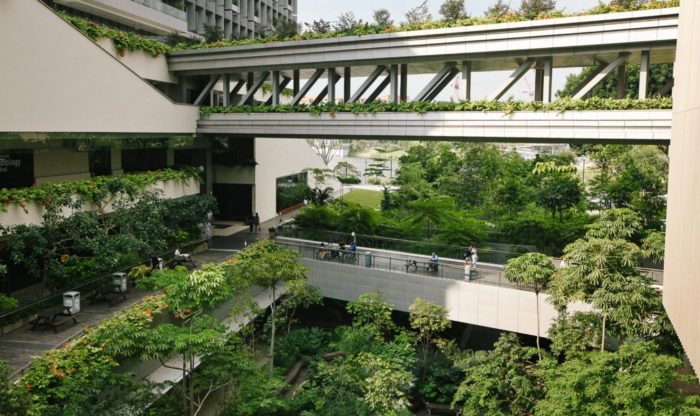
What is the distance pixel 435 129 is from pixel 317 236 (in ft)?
28.4

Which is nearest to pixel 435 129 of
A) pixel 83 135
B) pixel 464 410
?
pixel 464 410

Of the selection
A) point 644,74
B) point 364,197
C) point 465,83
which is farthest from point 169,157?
point 364,197

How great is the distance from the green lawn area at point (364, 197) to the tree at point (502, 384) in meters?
32.9

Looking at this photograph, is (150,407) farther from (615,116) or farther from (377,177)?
(377,177)

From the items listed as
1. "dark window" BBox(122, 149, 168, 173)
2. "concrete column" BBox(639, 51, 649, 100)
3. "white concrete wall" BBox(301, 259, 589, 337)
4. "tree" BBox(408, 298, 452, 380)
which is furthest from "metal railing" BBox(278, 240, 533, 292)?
"dark window" BBox(122, 149, 168, 173)

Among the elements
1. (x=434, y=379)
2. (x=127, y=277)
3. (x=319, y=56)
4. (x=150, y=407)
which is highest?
(x=319, y=56)

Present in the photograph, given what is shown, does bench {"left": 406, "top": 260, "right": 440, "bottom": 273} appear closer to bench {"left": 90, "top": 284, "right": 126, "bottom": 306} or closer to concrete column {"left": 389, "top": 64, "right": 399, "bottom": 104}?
concrete column {"left": 389, "top": 64, "right": 399, "bottom": 104}

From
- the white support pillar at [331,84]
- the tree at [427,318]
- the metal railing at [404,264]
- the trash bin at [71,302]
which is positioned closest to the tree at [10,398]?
the trash bin at [71,302]

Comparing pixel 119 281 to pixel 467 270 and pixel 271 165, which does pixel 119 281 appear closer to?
pixel 467 270

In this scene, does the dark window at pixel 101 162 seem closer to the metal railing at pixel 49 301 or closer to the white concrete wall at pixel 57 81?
the white concrete wall at pixel 57 81

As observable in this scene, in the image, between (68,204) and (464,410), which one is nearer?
(464,410)

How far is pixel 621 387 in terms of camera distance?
45.9ft

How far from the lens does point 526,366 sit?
18.1m

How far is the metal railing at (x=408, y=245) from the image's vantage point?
2361cm
